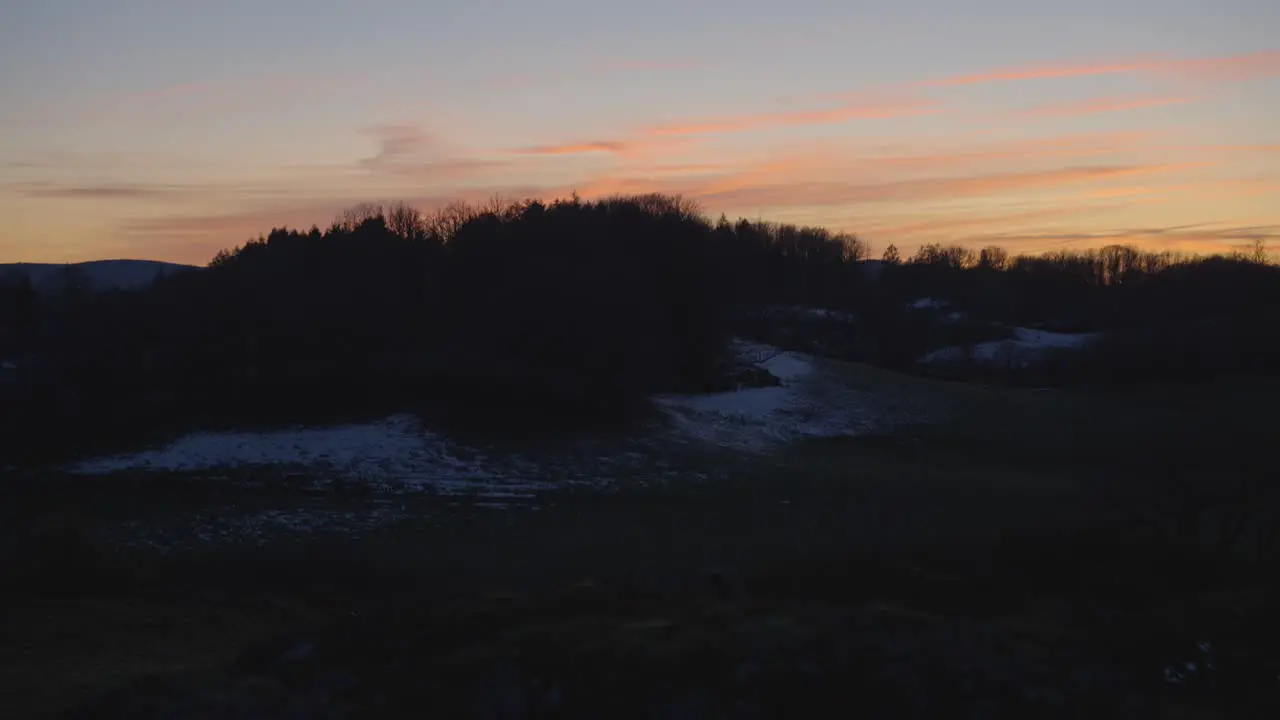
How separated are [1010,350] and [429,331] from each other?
44396mm

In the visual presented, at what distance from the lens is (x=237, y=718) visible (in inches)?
271

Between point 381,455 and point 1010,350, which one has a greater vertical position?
point 381,455

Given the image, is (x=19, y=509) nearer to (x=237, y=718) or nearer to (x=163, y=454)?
(x=163, y=454)

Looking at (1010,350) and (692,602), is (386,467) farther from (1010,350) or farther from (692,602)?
(1010,350)

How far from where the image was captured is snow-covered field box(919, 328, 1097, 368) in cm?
6388

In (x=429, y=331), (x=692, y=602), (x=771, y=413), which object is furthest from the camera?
(x=429, y=331)

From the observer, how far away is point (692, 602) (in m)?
9.67

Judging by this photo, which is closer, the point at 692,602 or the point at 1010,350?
the point at 692,602

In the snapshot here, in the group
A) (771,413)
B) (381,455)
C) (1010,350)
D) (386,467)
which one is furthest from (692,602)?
(1010,350)

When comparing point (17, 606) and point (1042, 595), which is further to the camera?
point (1042, 595)

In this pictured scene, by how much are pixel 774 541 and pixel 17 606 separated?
1073cm

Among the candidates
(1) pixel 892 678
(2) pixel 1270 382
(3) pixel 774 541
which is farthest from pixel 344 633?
(2) pixel 1270 382

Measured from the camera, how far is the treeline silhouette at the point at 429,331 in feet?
85.6

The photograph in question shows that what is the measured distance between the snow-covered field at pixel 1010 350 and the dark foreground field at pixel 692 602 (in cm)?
4120
